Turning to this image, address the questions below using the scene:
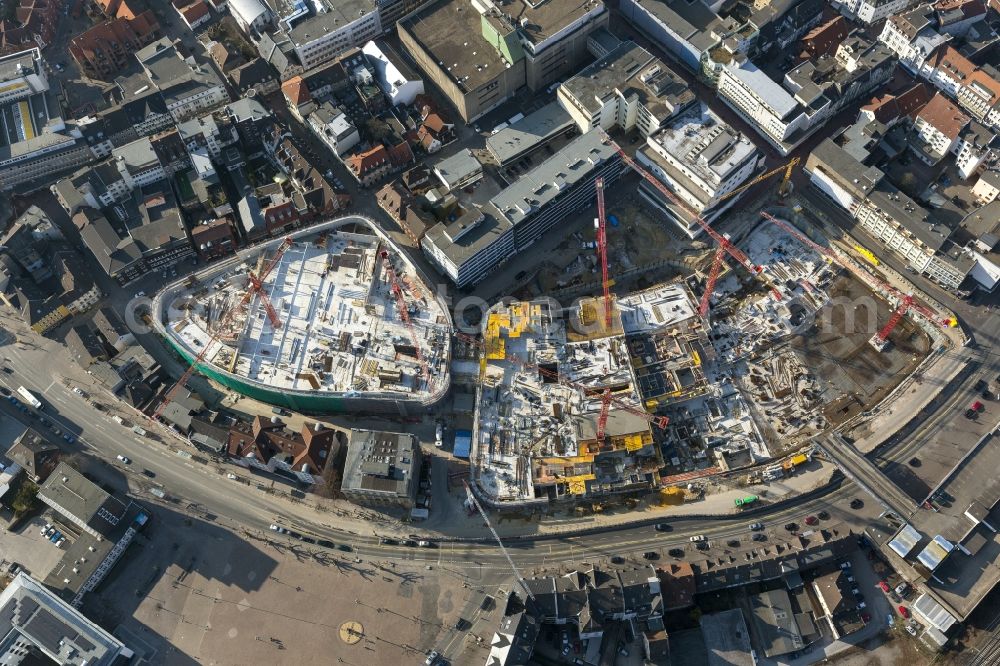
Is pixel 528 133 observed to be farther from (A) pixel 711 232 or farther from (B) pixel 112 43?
(B) pixel 112 43

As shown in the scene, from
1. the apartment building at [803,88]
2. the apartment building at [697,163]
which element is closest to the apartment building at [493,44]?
the apartment building at [697,163]

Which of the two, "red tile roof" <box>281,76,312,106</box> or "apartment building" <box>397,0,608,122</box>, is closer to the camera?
"apartment building" <box>397,0,608,122</box>

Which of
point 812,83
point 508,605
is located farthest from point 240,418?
point 812,83

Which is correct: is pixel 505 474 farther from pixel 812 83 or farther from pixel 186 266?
pixel 812 83

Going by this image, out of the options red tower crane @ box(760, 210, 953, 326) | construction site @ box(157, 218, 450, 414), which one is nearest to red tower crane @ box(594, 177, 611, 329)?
red tower crane @ box(760, 210, 953, 326)

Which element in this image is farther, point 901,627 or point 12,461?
point 12,461

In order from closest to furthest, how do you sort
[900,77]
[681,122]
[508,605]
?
[508,605] → [681,122] → [900,77]

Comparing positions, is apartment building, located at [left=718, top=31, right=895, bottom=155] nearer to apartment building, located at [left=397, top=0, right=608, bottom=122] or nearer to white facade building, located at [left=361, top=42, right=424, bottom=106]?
apartment building, located at [left=397, top=0, right=608, bottom=122]
